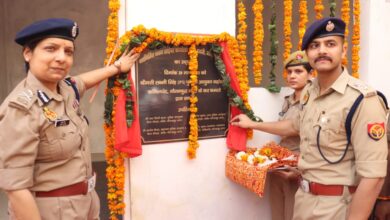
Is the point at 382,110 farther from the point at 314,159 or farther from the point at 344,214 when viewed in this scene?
the point at 344,214

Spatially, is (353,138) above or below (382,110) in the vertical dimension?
below

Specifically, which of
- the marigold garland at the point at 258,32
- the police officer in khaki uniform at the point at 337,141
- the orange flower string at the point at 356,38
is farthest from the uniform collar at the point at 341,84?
the orange flower string at the point at 356,38

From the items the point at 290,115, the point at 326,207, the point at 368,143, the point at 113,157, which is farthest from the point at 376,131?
the point at 113,157

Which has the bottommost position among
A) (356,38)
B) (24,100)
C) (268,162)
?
(268,162)

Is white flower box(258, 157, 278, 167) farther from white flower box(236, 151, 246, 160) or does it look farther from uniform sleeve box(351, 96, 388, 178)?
uniform sleeve box(351, 96, 388, 178)

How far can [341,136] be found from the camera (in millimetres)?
1892

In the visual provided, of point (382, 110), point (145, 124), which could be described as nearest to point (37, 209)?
point (145, 124)

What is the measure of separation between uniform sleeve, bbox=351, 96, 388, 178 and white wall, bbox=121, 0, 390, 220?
1.39m

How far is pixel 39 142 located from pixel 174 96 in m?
1.31

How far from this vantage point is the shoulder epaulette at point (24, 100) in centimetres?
158

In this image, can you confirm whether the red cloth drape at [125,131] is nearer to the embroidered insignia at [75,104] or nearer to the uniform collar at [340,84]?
the embroidered insignia at [75,104]

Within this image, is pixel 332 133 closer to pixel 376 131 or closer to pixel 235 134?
pixel 376 131

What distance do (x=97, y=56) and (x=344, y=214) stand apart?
5.80 m

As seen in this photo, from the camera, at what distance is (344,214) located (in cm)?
191
